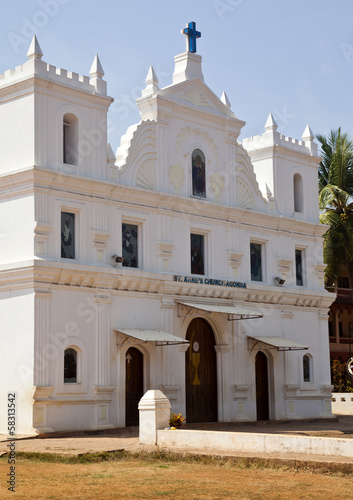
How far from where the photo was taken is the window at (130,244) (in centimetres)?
2617

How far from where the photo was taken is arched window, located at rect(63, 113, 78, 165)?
82.8 feet

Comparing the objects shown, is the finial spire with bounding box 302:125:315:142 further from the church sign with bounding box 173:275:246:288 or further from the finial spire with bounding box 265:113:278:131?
the church sign with bounding box 173:275:246:288

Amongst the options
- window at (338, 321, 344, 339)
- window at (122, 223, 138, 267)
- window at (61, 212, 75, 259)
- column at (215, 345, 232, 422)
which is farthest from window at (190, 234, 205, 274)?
window at (338, 321, 344, 339)

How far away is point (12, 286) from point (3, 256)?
3.46ft

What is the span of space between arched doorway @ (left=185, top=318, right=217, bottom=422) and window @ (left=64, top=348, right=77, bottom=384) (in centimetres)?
455

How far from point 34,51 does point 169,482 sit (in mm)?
14400

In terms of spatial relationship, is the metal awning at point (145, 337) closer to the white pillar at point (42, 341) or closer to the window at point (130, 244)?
the window at point (130, 244)

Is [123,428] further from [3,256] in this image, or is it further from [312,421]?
[312,421]

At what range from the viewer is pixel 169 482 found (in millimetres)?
14312

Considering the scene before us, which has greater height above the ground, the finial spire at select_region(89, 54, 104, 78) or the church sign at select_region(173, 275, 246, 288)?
the finial spire at select_region(89, 54, 104, 78)

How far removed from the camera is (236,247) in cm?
2945

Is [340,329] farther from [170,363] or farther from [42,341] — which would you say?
[42,341]

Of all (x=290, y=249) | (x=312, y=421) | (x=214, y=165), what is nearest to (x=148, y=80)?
(x=214, y=165)

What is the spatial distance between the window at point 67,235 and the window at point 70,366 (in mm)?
2770
